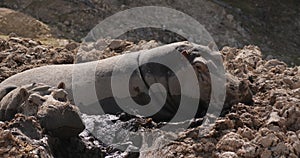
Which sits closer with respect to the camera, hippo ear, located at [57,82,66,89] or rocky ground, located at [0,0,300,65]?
hippo ear, located at [57,82,66,89]

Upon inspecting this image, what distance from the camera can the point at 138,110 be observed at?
7949 millimetres

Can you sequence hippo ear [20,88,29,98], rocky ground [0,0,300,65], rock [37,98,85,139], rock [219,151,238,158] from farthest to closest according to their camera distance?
rocky ground [0,0,300,65], hippo ear [20,88,29,98], rock [37,98,85,139], rock [219,151,238,158]

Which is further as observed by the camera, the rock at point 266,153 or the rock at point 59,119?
the rock at point 59,119

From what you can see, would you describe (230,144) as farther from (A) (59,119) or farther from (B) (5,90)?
(B) (5,90)

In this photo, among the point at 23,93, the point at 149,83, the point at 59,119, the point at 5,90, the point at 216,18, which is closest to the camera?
the point at 59,119

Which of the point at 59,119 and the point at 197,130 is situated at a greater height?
the point at 197,130

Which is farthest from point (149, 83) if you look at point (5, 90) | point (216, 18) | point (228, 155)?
point (216, 18)

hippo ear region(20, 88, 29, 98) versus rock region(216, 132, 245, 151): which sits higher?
rock region(216, 132, 245, 151)

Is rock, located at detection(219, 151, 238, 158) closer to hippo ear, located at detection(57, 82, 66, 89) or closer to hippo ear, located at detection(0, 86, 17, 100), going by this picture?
hippo ear, located at detection(57, 82, 66, 89)

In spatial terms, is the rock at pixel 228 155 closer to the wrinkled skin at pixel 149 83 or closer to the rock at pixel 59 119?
the wrinkled skin at pixel 149 83

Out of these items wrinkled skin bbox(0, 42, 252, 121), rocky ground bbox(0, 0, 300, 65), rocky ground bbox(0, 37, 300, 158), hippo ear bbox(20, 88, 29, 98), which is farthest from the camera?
rocky ground bbox(0, 0, 300, 65)

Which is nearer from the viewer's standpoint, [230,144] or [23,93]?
[230,144]

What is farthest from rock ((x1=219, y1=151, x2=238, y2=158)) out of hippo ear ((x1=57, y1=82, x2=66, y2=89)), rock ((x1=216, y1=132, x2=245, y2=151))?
hippo ear ((x1=57, y1=82, x2=66, y2=89))

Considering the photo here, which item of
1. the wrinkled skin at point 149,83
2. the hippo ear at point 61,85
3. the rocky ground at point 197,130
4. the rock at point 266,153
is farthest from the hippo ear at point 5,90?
the rock at point 266,153
